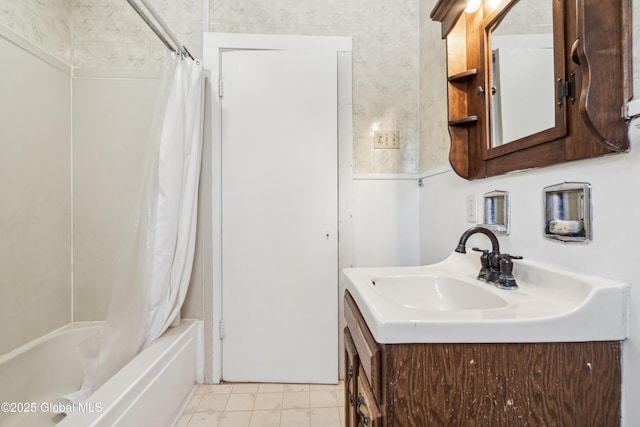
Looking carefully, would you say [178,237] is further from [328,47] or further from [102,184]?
[328,47]

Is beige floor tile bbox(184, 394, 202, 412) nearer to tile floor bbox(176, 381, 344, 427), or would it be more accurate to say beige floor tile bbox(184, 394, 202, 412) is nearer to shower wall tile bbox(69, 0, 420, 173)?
tile floor bbox(176, 381, 344, 427)

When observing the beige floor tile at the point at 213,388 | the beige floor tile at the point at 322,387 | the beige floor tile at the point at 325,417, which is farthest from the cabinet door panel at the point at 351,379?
the beige floor tile at the point at 213,388

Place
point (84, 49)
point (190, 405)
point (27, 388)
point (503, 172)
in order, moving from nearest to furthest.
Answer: point (503, 172), point (27, 388), point (190, 405), point (84, 49)

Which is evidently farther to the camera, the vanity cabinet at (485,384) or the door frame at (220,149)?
the door frame at (220,149)

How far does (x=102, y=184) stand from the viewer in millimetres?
1674

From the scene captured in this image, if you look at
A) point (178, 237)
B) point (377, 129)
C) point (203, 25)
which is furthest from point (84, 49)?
point (377, 129)

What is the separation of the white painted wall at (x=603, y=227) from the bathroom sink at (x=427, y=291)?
21 cm

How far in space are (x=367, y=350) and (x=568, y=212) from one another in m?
0.59

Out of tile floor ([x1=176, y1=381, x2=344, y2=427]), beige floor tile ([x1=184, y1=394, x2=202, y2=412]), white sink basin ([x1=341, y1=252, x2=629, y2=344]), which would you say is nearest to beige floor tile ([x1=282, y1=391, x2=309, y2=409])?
tile floor ([x1=176, y1=381, x2=344, y2=427])

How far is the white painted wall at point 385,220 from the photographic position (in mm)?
1740

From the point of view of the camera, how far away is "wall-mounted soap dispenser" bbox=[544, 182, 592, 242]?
2.24ft

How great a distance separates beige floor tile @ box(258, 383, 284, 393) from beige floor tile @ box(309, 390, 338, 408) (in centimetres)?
17

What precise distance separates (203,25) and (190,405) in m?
2.00

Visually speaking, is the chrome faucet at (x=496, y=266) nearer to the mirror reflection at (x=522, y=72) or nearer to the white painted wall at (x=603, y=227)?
the white painted wall at (x=603, y=227)
